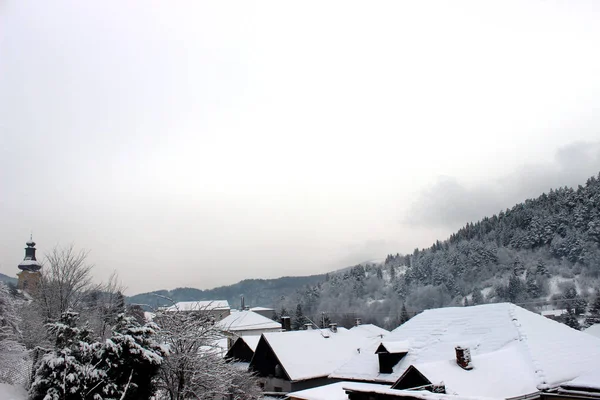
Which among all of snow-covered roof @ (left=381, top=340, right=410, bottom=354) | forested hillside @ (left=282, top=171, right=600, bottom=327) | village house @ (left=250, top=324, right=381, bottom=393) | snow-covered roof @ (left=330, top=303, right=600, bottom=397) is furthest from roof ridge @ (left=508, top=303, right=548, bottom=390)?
forested hillside @ (left=282, top=171, right=600, bottom=327)

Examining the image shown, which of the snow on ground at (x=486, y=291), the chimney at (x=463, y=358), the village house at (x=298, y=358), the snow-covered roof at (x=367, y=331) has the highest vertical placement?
the snow on ground at (x=486, y=291)

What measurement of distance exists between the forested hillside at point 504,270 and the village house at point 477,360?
78.1 m

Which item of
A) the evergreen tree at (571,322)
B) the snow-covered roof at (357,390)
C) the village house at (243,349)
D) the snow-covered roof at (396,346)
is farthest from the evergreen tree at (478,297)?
the snow-covered roof at (357,390)

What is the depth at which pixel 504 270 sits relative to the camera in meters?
130

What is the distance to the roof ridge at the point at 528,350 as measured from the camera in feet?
53.9

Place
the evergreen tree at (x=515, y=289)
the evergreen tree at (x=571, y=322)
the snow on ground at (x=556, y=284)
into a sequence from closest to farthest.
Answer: the evergreen tree at (x=571, y=322), the evergreen tree at (x=515, y=289), the snow on ground at (x=556, y=284)

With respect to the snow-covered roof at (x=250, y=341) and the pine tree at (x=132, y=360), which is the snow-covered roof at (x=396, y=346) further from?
the snow-covered roof at (x=250, y=341)

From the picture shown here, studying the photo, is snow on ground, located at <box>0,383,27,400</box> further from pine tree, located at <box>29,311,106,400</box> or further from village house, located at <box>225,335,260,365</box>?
village house, located at <box>225,335,260,365</box>

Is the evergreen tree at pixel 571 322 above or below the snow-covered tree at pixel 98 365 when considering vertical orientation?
above

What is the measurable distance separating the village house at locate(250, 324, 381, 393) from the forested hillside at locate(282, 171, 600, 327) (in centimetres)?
7017

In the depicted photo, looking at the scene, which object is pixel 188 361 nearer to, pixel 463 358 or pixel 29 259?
pixel 463 358

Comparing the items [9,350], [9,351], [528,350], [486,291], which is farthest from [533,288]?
[9,350]

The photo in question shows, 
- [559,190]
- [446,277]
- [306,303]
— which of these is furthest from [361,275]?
[559,190]

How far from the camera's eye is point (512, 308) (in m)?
24.0
